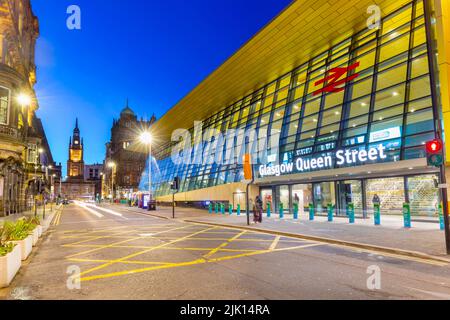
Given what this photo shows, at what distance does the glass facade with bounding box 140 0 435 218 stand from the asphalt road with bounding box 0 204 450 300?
1052 cm

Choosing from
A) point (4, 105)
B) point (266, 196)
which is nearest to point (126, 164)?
point (4, 105)

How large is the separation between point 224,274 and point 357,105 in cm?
1773

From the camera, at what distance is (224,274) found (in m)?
6.89

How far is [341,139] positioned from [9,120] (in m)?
25.7

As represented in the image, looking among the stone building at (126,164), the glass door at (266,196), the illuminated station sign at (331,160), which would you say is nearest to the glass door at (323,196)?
the illuminated station sign at (331,160)

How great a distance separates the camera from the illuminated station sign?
58.5 ft

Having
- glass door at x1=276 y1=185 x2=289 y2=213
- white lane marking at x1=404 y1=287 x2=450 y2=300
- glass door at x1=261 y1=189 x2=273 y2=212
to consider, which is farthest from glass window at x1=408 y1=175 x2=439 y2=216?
white lane marking at x1=404 y1=287 x2=450 y2=300

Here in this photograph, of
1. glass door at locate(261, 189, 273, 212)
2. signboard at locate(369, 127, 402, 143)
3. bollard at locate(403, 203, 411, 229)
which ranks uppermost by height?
signboard at locate(369, 127, 402, 143)

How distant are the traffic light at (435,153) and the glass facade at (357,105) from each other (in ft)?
25.7

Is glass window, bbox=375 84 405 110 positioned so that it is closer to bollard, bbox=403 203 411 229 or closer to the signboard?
the signboard

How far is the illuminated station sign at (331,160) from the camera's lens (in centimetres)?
1783

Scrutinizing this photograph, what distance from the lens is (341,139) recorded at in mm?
20516

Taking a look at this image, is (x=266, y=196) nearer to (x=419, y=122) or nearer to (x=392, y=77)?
(x=392, y=77)
